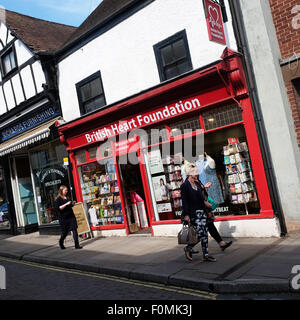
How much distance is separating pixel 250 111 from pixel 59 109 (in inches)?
295

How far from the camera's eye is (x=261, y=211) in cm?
795

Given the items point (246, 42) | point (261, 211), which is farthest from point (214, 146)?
point (246, 42)

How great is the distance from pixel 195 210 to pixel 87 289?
8.11 feet

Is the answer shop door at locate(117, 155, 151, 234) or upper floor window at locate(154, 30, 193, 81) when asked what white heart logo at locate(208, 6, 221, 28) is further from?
shop door at locate(117, 155, 151, 234)

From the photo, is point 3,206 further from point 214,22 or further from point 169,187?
point 214,22

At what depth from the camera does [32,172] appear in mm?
14914

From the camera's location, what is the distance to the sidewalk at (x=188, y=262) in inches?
207

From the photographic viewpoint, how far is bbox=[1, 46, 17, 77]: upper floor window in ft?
47.3

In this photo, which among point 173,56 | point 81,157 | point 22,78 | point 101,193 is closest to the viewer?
point 173,56

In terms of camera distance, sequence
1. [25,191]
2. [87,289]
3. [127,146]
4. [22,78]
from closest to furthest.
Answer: [87,289]
[127,146]
[22,78]
[25,191]

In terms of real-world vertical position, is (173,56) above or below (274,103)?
above

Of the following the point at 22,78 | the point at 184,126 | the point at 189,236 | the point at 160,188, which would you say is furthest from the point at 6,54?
the point at 189,236

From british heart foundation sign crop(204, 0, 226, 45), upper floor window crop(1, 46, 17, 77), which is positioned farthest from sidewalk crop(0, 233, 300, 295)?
upper floor window crop(1, 46, 17, 77)
